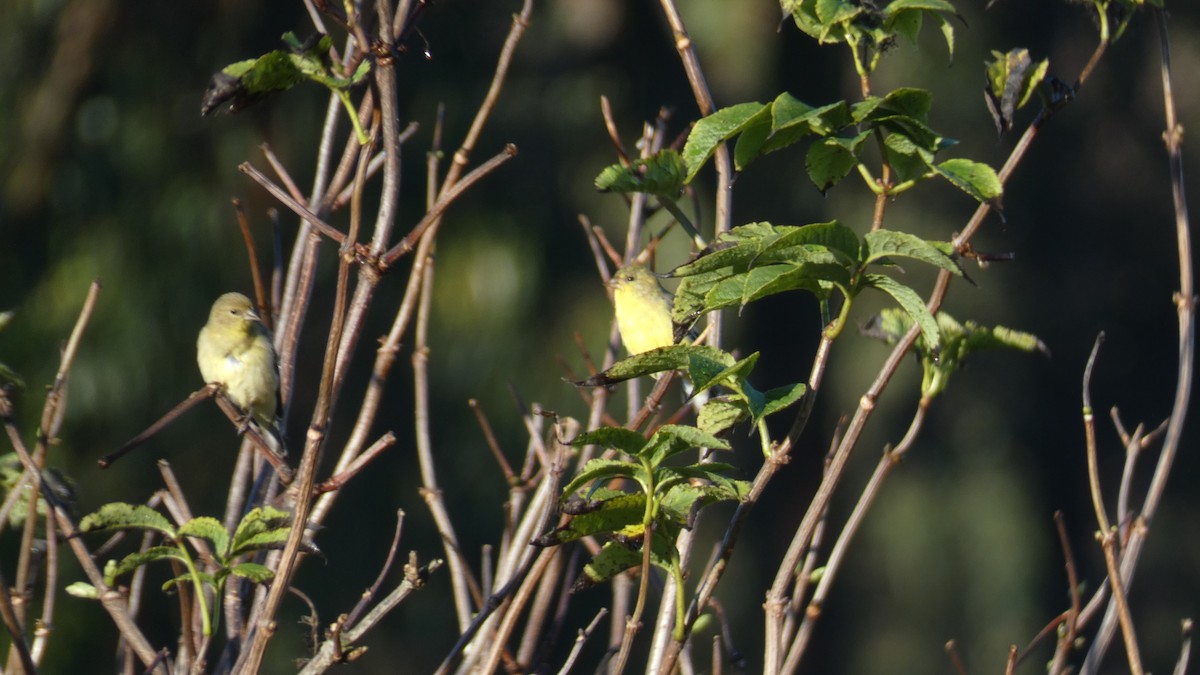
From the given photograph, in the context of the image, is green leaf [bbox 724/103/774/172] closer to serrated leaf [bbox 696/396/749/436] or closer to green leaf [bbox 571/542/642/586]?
serrated leaf [bbox 696/396/749/436]

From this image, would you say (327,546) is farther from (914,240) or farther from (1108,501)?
(914,240)

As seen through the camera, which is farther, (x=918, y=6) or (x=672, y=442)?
(x=918, y=6)

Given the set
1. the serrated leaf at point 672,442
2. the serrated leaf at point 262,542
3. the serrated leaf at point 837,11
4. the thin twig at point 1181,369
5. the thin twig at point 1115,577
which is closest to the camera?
the serrated leaf at point 672,442

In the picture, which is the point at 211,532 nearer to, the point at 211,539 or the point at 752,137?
the point at 211,539

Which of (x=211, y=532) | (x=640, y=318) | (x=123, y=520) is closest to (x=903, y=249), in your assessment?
(x=211, y=532)

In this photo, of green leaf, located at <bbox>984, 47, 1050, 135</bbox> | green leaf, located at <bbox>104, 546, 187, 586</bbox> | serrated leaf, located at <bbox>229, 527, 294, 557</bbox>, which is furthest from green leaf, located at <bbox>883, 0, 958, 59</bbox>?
green leaf, located at <bbox>104, 546, 187, 586</bbox>

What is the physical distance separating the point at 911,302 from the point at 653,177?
0.35 metres

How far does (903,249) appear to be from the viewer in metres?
1.33

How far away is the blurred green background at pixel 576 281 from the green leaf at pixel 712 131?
304 cm

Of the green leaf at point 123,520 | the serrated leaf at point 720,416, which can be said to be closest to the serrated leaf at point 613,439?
the serrated leaf at point 720,416

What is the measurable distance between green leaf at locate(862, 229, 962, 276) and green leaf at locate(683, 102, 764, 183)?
0.21 metres

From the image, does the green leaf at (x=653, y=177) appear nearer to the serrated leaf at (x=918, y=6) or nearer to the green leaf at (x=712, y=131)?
the green leaf at (x=712, y=131)

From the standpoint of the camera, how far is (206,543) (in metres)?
1.79

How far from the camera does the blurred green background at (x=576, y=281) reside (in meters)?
5.53
